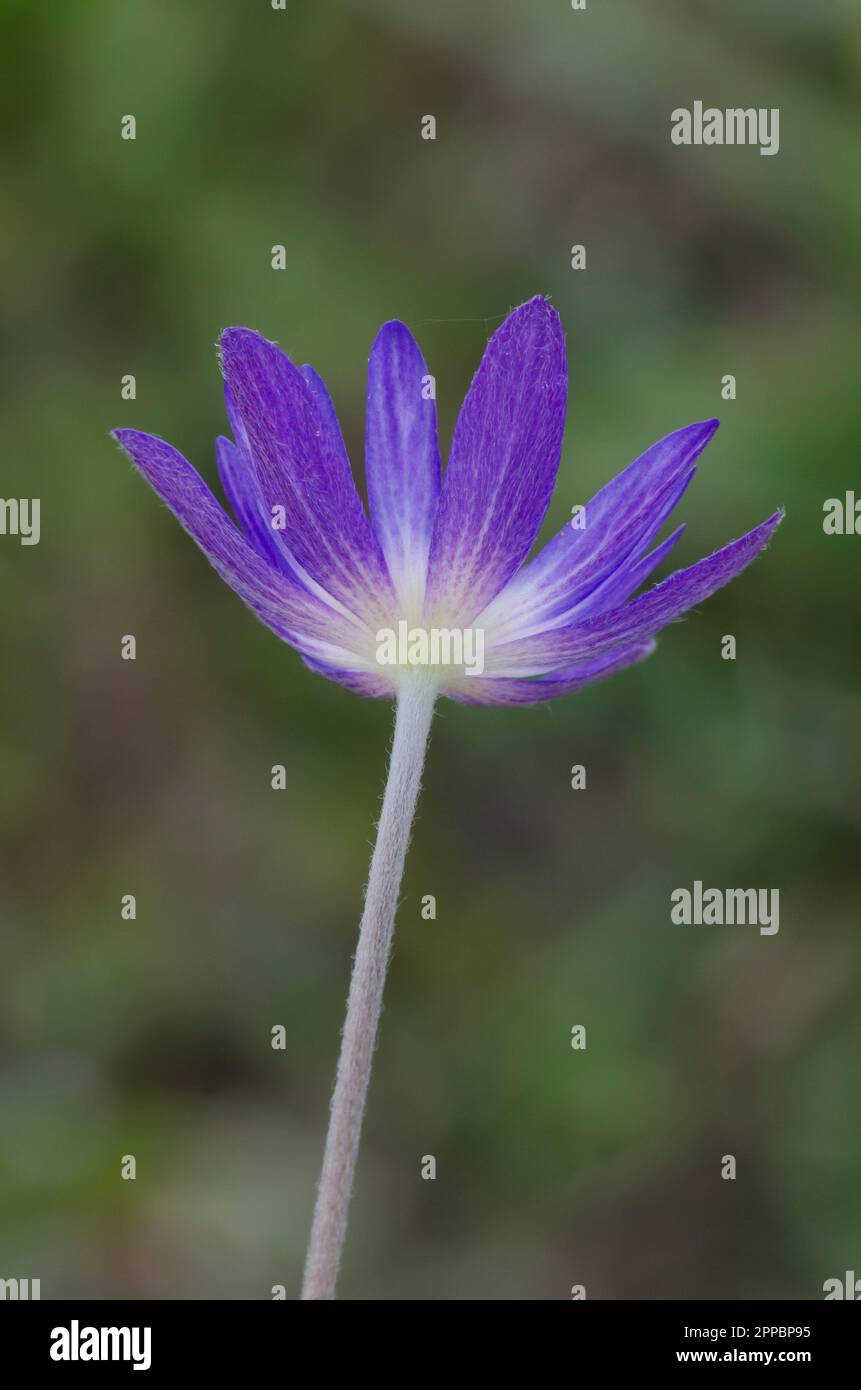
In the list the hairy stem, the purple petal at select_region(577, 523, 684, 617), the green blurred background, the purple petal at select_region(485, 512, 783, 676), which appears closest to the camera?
the hairy stem

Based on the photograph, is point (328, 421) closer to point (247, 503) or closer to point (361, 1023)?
point (247, 503)

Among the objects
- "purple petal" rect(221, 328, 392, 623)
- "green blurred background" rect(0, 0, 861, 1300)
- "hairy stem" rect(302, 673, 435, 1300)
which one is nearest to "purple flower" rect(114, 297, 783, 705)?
"purple petal" rect(221, 328, 392, 623)

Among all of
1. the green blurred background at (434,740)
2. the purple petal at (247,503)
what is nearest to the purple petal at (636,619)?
the purple petal at (247,503)

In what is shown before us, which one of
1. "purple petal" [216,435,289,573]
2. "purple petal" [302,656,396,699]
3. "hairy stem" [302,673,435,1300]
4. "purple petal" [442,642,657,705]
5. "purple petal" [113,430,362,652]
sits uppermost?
"purple petal" [216,435,289,573]

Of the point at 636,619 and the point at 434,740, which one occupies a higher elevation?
the point at 434,740

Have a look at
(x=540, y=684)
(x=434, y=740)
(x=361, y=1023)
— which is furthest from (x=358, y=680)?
(x=434, y=740)

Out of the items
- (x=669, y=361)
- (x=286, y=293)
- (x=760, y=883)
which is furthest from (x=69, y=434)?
(x=760, y=883)

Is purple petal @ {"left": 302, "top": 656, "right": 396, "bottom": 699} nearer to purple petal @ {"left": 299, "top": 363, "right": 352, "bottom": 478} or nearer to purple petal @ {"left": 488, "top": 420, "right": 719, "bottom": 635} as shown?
purple petal @ {"left": 488, "top": 420, "right": 719, "bottom": 635}
